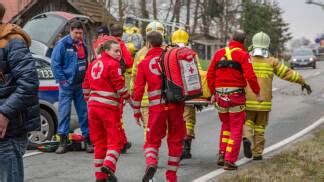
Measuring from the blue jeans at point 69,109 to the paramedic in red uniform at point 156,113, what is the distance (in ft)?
9.34

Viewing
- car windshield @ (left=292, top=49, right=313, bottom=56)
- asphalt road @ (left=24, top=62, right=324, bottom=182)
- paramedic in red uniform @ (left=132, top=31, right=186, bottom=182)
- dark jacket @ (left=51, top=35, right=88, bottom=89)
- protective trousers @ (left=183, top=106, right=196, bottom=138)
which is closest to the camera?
paramedic in red uniform @ (left=132, top=31, right=186, bottom=182)

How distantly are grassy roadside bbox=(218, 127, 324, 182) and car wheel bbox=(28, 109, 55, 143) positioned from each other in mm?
3441

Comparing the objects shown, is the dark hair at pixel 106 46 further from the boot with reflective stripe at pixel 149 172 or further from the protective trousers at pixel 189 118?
the protective trousers at pixel 189 118

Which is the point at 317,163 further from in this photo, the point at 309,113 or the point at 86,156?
the point at 309,113

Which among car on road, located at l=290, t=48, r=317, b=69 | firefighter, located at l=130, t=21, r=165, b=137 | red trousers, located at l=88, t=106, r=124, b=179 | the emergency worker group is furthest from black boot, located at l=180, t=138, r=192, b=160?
car on road, located at l=290, t=48, r=317, b=69

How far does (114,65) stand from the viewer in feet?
27.3

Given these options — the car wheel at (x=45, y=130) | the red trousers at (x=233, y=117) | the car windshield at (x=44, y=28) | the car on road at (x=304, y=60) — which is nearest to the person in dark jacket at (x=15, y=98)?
the red trousers at (x=233, y=117)

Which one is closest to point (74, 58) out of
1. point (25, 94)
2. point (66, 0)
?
point (25, 94)

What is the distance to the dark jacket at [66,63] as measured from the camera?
10.9 m

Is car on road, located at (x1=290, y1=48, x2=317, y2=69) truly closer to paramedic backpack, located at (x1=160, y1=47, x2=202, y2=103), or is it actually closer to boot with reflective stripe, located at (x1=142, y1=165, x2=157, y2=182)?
paramedic backpack, located at (x1=160, y1=47, x2=202, y2=103)

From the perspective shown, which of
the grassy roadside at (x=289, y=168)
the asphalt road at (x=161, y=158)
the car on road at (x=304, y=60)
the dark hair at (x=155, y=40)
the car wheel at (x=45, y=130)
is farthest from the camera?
the car on road at (x=304, y=60)

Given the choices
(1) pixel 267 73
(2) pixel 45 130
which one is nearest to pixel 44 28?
(2) pixel 45 130

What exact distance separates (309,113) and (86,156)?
875 centimetres

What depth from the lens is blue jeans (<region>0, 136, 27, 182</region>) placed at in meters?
5.48
